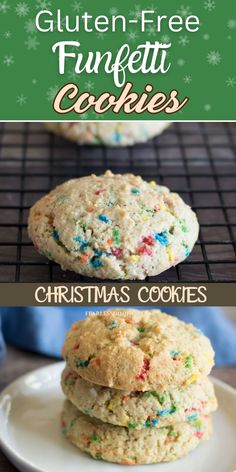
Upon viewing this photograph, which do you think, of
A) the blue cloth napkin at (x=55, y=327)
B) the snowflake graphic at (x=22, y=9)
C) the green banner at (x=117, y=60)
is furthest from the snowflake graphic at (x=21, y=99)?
the blue cloth napkin at (x=55, y=327)

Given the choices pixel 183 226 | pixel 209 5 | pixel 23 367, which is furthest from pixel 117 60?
pixel 23 367

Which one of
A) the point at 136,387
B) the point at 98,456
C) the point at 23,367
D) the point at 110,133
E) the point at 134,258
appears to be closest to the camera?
the point at 134,258

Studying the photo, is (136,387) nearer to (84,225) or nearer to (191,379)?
(191,379)

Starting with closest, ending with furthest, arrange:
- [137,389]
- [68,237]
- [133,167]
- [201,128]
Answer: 1. [68,237]
2. [137,389]
3. [133,167]
4. [201,128]

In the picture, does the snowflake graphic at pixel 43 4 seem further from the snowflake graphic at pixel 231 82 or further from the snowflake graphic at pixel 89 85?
the snowflake graphic at pixel 231 82

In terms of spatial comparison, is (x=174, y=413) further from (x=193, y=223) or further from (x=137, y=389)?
(x=193, y=223)

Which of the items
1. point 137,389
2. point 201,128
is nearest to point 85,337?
point 137,389
